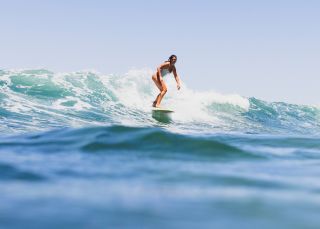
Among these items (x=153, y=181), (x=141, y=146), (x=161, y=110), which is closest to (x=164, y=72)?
(x=161, y=110)

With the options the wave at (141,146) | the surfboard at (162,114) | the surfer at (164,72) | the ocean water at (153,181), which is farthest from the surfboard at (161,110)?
the wave at (141,146)

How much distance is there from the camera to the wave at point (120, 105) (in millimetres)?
14422

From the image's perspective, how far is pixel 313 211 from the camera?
9.07ft

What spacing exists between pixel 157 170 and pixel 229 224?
1.77m

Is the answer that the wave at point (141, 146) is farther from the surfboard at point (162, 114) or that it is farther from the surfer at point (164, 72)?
the surfer at point (164, 72)

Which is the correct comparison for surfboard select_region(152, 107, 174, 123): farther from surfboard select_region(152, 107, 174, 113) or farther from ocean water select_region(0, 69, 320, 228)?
ocean water select_region(0, 69, 320, 228)

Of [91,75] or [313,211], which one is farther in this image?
[91,75]

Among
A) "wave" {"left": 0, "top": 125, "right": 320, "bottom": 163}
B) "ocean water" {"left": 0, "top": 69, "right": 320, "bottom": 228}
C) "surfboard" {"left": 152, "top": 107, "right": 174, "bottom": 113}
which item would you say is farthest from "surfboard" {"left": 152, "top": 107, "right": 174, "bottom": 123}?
"wave" {"left": 0, "top": 125, "right": 320, "bottom": 163}

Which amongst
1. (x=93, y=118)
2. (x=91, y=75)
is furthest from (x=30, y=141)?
(x=91, y=75)

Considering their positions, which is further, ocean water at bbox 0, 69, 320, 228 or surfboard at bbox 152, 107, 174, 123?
surfboard at bbox 152, 107, 174, 123

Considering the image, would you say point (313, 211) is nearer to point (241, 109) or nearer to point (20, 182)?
point (20, 182)

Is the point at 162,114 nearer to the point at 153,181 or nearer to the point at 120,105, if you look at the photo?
the point at 120,105

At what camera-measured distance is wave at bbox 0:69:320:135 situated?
47.3 feet

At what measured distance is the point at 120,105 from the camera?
843 inches
